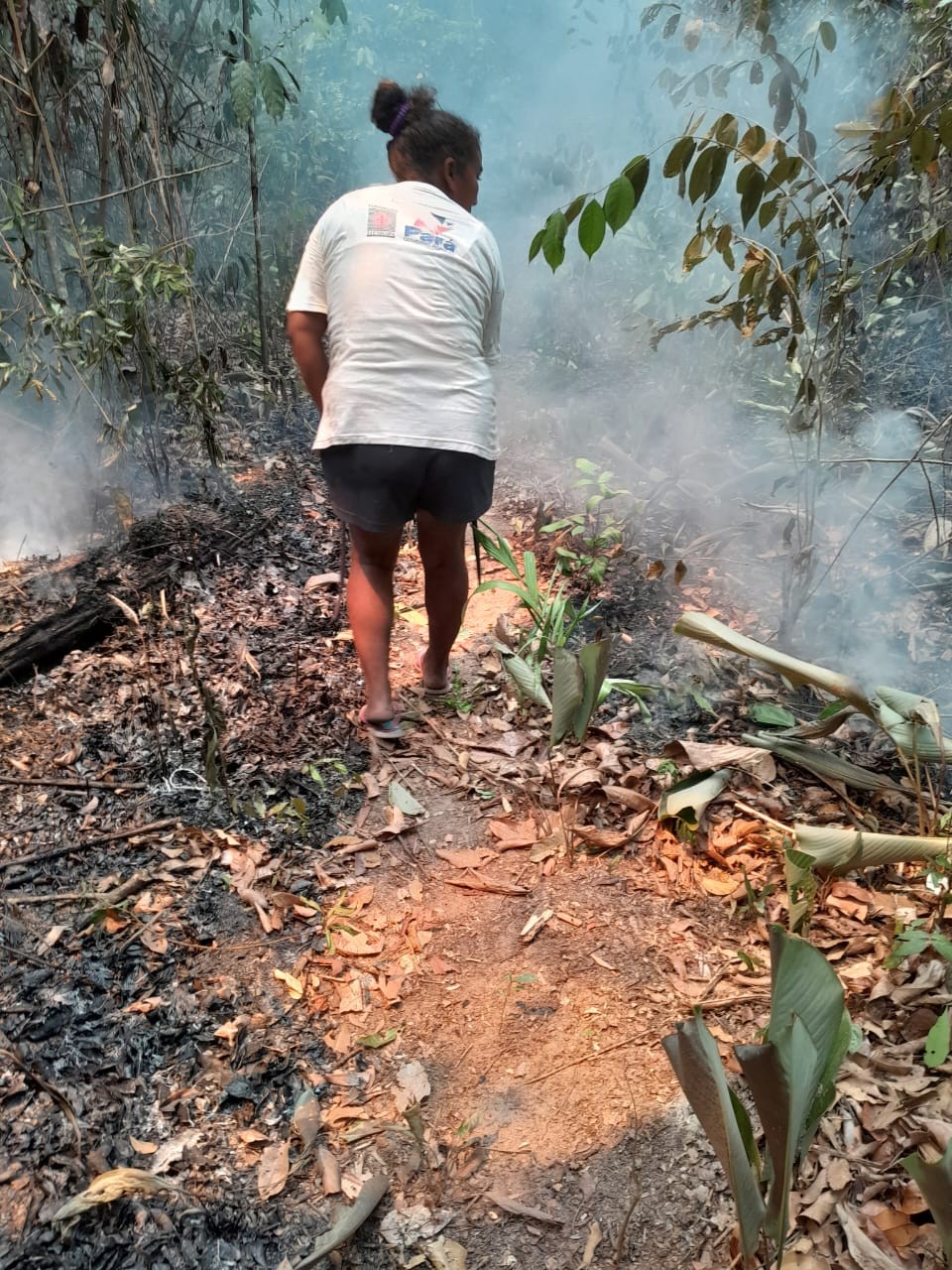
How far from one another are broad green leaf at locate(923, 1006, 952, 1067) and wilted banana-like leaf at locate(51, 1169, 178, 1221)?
1.23 metres

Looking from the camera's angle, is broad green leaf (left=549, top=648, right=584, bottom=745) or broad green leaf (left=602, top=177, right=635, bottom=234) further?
broad green leaf (left=549, top=648, right=584, bottom=745)

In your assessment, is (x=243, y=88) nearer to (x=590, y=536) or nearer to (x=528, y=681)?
(x=590, y=536)

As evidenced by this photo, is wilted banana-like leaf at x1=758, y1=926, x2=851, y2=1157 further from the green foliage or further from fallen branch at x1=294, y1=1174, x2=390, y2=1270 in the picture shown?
the green foliage

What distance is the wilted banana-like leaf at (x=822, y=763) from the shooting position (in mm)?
1965

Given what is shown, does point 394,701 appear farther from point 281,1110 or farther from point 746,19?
point 746,19

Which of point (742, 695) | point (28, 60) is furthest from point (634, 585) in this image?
point (28, 60)

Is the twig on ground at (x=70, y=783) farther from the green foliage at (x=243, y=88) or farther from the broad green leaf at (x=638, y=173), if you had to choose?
the green foliage at (x=243, y=88)

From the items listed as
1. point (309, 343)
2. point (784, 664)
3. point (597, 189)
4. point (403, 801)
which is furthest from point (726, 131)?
point (597, 189)

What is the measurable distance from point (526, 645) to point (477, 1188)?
164 cm

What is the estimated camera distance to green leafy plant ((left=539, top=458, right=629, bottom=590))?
317 cm

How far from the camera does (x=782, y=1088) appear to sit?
92 cm

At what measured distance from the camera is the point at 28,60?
8.78ft

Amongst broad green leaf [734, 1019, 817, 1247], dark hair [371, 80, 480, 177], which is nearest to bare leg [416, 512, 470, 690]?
dark hair [371, 80, 480, 177]

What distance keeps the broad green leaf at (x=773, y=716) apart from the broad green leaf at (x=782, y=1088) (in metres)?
1.31
